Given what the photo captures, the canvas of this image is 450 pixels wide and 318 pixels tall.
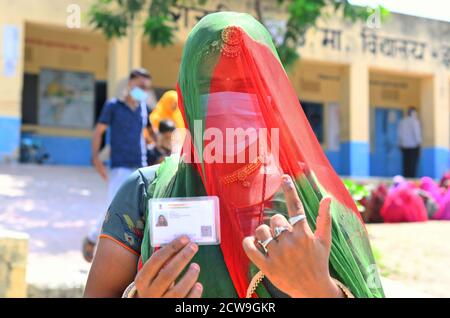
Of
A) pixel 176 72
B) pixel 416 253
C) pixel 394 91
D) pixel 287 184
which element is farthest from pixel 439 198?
pixel 394 91

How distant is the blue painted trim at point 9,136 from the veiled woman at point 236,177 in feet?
27.1

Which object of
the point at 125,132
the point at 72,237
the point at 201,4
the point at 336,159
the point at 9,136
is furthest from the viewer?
the point at 336,159

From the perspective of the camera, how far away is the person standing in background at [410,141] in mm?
12258

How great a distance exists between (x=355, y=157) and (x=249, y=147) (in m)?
11.2

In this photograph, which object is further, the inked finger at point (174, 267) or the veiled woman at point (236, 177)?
the veiled woman at point (236, 177)

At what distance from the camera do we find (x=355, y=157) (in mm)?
12109

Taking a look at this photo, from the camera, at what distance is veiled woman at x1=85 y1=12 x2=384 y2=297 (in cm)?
120

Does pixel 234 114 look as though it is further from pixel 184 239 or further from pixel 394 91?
pixel 394 91

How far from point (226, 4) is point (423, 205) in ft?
15.8

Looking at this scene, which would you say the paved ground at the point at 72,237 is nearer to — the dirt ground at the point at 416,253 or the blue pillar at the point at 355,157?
the dirt ground at the point at 416,253

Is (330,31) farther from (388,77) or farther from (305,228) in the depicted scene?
(305,228)

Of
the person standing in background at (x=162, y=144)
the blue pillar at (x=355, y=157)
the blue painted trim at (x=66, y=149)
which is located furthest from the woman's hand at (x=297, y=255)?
the blue pillar at (x=355, y=157)

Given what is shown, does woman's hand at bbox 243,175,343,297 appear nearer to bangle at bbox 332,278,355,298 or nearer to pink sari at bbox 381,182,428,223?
bangle at bbox 332,278,355,298

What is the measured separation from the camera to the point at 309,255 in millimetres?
Result: 1010
